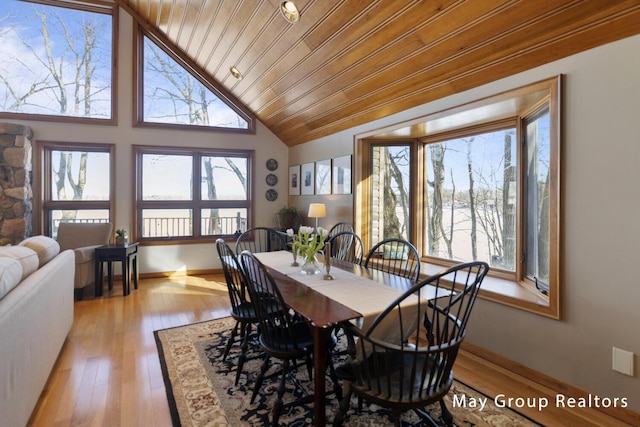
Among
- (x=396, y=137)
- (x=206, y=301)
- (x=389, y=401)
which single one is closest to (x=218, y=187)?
(x=206, y=301)

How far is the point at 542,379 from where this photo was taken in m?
2.40

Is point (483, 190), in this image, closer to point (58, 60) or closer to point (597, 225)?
point (597, 225)

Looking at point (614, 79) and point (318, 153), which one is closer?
point (614, 79)

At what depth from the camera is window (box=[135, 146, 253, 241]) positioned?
5.52 m

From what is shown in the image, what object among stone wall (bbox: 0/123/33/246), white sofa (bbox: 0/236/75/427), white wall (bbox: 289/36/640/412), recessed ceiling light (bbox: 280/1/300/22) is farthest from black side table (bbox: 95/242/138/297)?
white wall (bbox: 289/36/640/412)

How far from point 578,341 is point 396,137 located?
8.71ft

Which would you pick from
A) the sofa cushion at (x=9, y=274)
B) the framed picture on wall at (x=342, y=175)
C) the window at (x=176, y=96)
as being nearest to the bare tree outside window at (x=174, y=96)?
the window at (x=176, y=96)

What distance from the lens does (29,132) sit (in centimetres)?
471

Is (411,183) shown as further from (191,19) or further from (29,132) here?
(29,132)

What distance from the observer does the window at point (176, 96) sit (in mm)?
5410

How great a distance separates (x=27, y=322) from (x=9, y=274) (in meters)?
0.27

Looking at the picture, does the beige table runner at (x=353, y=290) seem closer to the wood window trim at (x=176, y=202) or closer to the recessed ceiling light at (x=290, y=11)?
the recessed ceiling light at (x=290, y=11)

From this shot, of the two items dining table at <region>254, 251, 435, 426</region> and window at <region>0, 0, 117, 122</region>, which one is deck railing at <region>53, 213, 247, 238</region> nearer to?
window at <region>0, 0, 117, 122</region>

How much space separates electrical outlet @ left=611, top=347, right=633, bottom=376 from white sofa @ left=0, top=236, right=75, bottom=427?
309 cm
